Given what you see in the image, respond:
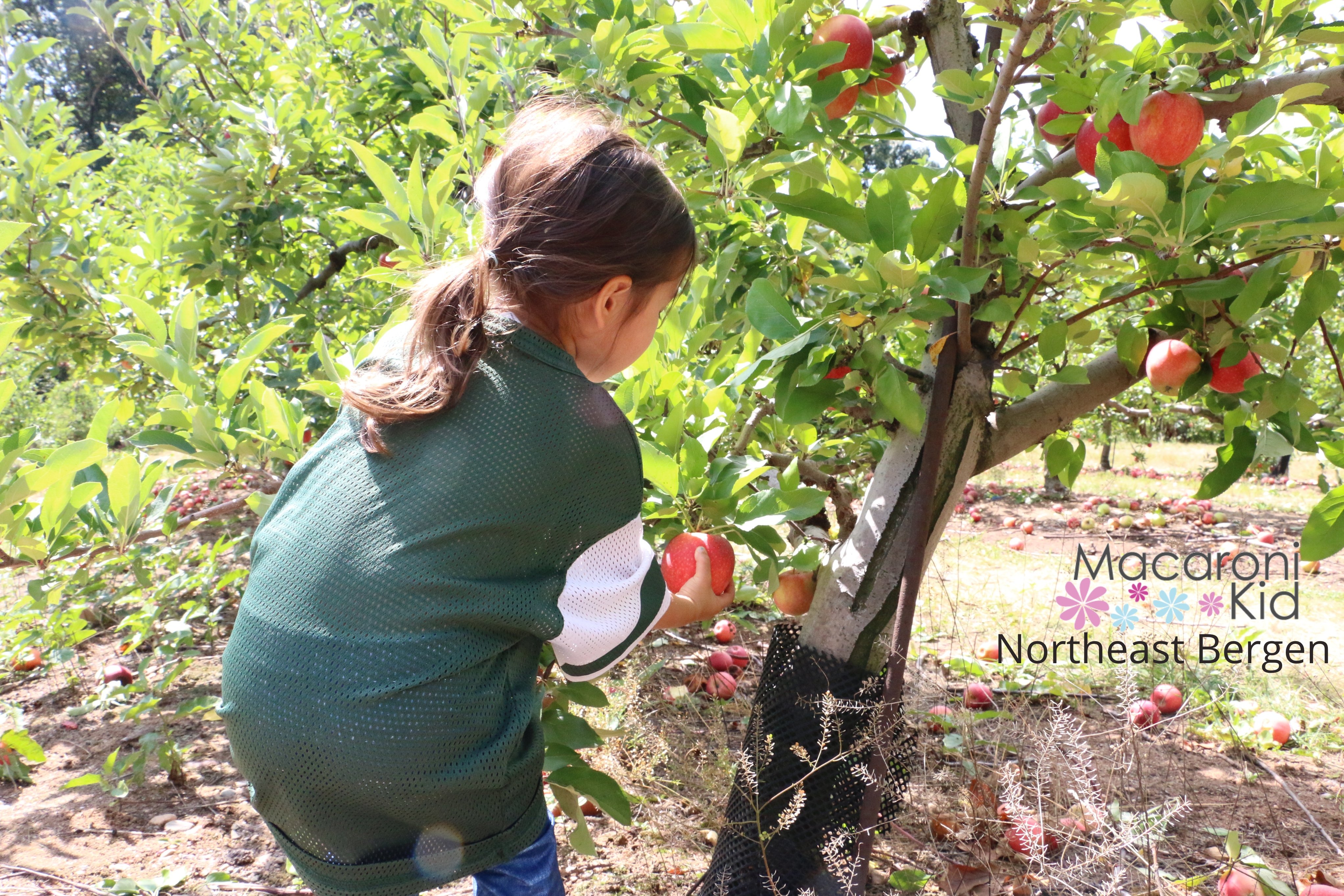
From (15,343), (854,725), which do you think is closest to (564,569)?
(854,725)

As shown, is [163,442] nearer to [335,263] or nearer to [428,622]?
[428,622]

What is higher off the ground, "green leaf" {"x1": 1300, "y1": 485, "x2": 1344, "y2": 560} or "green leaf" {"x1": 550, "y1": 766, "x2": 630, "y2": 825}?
"green leaf" {"x1": 1300, "y1": 485, "x2": 1344, "y2": 560}

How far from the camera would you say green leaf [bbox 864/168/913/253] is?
1205mm

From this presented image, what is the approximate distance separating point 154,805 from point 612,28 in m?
2.24

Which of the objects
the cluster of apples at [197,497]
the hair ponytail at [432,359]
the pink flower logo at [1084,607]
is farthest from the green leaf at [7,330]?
the cluster of apples at [197,497]

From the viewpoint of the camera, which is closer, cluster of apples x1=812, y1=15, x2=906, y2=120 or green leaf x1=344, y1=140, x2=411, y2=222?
green leaf x1=344, y1=140, x2=411, y2=222

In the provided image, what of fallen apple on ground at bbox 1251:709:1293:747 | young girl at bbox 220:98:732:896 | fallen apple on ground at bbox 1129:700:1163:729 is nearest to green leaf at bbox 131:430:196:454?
young girl at bbox 220:98:732:896

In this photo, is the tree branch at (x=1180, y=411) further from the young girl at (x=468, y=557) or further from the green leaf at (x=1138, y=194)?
the young girl at (x=468, y=557)

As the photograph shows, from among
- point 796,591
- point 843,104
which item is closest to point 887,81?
point 843,104

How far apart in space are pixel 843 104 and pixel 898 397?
59cm

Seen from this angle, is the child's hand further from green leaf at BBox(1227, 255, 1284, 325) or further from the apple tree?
green leaf at BBox(1227, 255, 1284, 325)

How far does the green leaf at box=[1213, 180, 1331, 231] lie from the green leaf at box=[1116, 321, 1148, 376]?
15.9 inches

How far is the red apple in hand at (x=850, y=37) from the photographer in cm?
144

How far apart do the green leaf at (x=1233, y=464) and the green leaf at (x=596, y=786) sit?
111 centimetres
